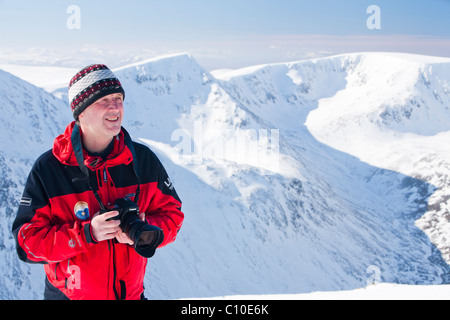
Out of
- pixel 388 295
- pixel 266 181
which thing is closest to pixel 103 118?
pixel 388 295

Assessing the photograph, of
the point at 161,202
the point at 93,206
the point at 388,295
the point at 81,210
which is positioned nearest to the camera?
the point at 81,210

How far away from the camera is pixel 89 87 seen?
13.8 ft

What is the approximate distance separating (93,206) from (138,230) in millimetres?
926

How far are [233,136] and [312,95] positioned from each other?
111m

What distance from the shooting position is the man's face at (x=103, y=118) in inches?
159

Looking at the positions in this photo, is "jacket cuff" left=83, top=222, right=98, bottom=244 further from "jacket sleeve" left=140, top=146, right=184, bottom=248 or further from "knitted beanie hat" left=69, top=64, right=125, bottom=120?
"knitted beanie hat" left=69, top=64, right=125, bottom=120

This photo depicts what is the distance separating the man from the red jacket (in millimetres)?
10

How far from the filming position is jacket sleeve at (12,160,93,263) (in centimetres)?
364

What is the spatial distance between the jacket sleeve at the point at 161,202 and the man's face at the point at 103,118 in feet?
2.10

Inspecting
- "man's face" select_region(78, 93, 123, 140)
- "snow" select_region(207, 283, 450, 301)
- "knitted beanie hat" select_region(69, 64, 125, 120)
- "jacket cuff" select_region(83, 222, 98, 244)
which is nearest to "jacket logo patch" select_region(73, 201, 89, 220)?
"jacket cuff" select_region(83, 222, 98, 244)

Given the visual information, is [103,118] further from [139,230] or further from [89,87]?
[139,230]

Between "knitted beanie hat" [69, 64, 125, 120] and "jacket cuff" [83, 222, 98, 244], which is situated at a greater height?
"knitted beanie hat" [69, 64, 125, 120]

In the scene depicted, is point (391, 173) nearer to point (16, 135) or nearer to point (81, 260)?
point (16, 135)

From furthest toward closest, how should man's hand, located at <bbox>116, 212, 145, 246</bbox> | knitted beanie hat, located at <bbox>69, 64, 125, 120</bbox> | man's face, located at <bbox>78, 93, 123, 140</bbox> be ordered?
knitted beanie hat, located at <bbox>69, 64, 125, 120</bbox> → man's face, located at <bbox>78, 93, 123, 140</bbox> → man's hand, located at <bbox>116, 212, 145, 246</bbox>
